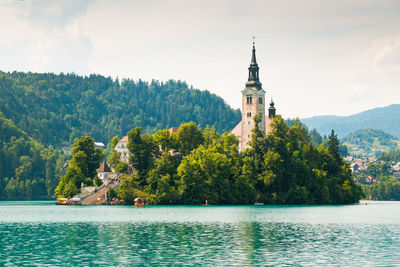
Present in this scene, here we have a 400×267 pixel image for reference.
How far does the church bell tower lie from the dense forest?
1647 cm

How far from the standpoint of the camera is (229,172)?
134375 millimetres

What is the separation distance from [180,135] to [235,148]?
1779cm

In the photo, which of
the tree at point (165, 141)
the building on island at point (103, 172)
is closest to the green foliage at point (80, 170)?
the building on island at point (103, 172)

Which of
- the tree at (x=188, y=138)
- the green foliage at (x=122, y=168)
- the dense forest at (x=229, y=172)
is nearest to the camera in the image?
the dense forest at (x=229, y=172)

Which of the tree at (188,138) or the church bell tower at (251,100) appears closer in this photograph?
the tree at (188,138)

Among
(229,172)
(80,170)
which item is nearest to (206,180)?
(229,172)

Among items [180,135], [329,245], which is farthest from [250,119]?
[329,245]

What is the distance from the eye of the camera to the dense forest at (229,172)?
13138cm

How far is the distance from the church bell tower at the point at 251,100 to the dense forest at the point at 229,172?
16.5 metres

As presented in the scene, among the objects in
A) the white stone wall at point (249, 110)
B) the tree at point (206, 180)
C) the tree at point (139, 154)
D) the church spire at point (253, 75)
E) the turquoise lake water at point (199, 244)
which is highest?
the church spire at point (253, 75)

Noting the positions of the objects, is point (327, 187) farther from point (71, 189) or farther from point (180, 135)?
point (71, 189)

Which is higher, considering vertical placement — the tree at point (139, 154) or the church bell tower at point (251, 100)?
the church bell tower at point (251, 100)

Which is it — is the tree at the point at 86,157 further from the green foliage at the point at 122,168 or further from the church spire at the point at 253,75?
the church spire at the point at 253,75

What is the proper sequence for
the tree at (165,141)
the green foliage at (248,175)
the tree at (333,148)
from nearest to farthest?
the green foliage at (248,175) < the tree at (165,141) < the tree at (333,148)
